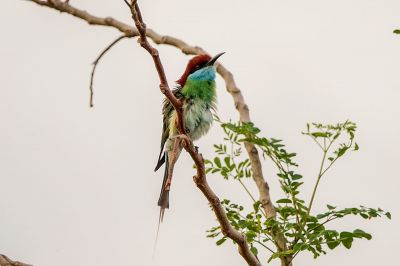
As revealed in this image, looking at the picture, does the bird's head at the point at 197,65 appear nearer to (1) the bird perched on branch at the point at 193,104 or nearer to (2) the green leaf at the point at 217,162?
(1) the bird perched on branch at the point at 193,104

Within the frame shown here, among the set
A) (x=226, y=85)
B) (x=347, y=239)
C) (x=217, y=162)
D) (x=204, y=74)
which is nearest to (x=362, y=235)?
(x=347, y=239)

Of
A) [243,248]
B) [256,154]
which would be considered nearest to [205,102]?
[256,154]

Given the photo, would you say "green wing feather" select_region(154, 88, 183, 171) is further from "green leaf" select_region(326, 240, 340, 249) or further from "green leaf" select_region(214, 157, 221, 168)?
"green leaf" select_region(326, 240, 340, 249)

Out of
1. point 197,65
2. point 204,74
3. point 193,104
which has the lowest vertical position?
point 193,104

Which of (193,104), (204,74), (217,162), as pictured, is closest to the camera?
(217,162)

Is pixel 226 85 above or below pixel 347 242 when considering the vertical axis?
above

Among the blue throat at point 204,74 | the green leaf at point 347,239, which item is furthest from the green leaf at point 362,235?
the blue throat at point 204,74

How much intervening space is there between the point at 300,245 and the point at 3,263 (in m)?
1.11

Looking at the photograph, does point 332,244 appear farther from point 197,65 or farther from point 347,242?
point 197,65

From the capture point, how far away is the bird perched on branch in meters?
3.79

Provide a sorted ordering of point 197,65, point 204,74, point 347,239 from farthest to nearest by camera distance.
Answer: point 197,65
point 204,74
point 347,239

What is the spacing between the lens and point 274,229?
2.73 meters

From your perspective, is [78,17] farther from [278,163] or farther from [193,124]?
[278,163]

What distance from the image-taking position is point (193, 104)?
12.5 ft
